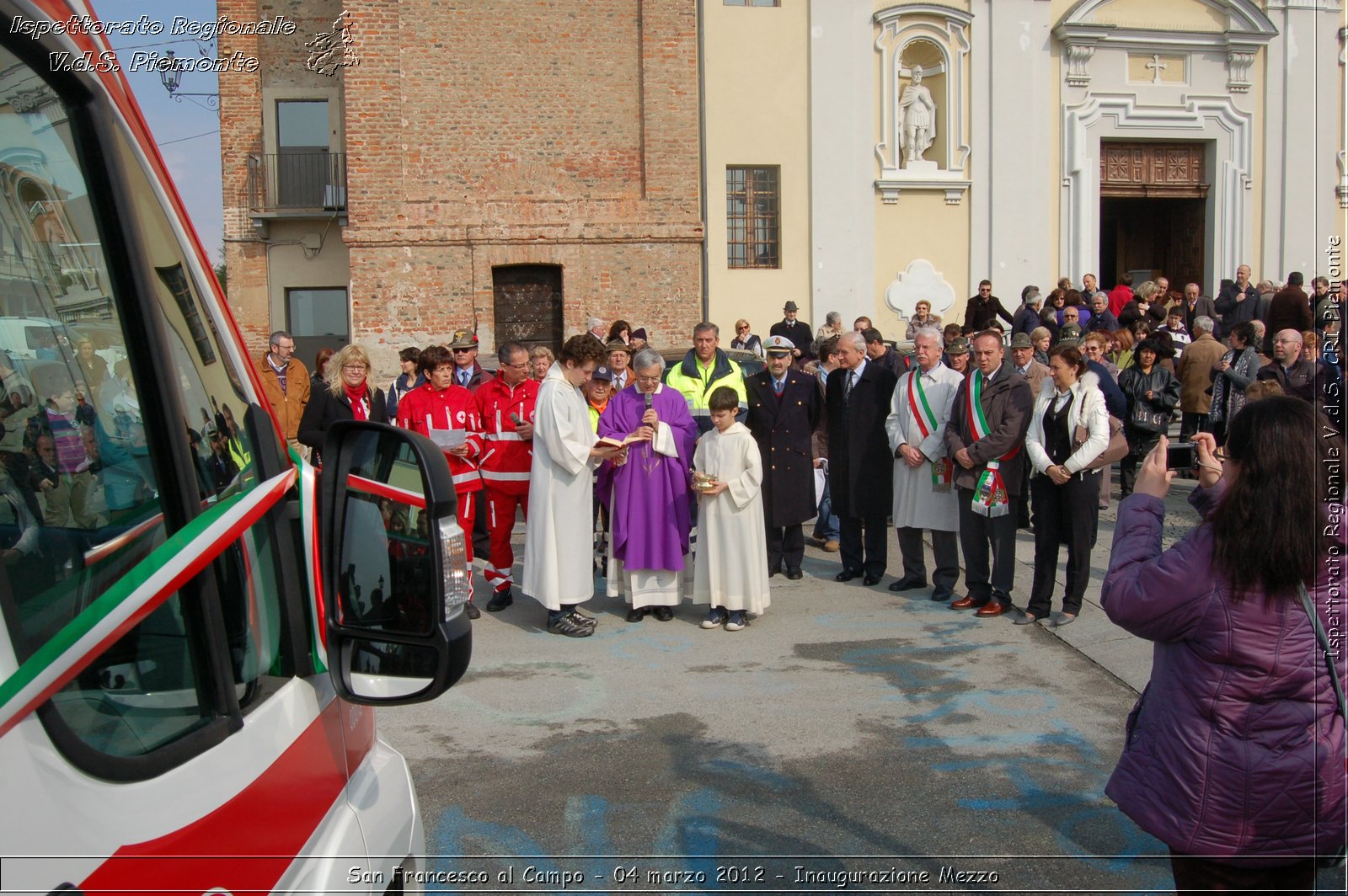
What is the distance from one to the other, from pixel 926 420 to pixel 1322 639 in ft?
20.1

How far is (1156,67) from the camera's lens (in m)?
22.0

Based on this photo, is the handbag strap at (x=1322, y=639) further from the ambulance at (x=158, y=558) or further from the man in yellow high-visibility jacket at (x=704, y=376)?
the man in yellow high-visibility jacket at (x=704, y=376)

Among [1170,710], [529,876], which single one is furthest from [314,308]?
[1170,710]

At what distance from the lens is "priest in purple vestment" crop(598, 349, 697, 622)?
8.16 m

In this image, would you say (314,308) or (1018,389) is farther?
(314,308)

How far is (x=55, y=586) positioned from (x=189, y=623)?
0.80 ft

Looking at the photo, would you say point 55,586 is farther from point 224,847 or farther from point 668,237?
point 668,237

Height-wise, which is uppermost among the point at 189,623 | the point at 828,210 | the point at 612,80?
the point at 612,80

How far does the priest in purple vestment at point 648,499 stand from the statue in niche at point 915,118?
14.6 metres

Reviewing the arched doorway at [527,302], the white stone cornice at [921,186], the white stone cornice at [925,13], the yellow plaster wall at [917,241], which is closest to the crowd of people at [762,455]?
the arched doorway at [527,302]

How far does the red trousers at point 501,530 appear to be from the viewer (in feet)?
28.1

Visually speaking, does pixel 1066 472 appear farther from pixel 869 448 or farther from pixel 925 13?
pixel 925 13

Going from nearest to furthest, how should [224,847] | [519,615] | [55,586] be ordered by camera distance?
[55,586]
[224,847]
[519,615]

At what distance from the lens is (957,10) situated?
68.8 feet
